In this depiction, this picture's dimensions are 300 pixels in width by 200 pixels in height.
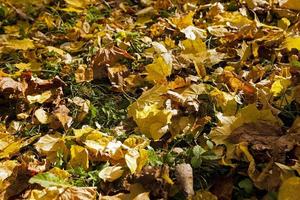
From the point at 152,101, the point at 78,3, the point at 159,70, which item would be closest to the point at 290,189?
the point at 152,101

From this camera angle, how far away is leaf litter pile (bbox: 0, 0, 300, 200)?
5.16ft

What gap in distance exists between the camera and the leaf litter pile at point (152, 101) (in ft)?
5.16

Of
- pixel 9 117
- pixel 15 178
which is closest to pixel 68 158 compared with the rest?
pixel 15 178

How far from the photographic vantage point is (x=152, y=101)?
1.95m

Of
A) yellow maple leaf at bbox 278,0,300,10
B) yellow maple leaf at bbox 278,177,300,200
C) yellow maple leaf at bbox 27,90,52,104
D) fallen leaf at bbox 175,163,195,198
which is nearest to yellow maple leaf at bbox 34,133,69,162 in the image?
yellow maple leaf at bbox 27,90,52,104

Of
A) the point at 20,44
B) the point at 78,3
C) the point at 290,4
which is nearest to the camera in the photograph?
the point at 290,4

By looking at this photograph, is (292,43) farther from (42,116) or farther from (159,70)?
(42,116)

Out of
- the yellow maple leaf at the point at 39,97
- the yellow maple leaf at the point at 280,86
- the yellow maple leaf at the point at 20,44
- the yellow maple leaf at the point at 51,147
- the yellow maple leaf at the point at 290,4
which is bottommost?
Answer: the yellow maple leaf at the point at 51,147

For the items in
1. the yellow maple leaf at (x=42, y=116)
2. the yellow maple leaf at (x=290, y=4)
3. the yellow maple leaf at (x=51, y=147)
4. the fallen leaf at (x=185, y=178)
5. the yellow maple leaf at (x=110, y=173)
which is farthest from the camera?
the yellow maple leaf at (x=290, y=4)

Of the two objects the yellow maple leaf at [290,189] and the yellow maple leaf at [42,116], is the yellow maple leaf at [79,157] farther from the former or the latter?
the yellow maple leaf at [290,189]

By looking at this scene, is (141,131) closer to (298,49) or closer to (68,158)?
(68,158)

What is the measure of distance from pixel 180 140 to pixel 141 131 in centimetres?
16

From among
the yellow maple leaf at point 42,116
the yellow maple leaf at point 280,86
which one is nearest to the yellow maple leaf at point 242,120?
the yellow maple leaf at point 280,86

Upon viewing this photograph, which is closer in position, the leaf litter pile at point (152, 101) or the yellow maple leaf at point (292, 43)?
the leaf litter pile at point (152, 101)
